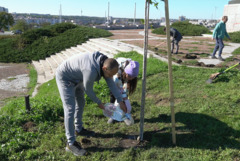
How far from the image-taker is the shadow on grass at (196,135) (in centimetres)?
308

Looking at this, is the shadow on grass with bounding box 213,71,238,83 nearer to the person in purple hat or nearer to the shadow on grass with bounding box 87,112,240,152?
the shadow on grass with bounding box 87,112,240,152

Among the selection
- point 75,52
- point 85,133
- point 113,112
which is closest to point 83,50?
point 75,52

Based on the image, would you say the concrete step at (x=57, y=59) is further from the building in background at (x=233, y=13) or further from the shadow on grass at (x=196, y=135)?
the building in background at (x=233, y=13)

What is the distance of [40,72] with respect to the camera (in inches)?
442

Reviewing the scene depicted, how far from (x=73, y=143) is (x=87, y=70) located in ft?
3.75

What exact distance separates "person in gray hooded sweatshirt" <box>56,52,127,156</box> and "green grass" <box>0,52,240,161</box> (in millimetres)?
479

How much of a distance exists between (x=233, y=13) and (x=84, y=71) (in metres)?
20.3

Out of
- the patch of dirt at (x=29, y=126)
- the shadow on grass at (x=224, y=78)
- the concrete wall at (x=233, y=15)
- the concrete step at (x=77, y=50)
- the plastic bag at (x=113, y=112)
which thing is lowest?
the patch of dirt at (x=29, y=126)

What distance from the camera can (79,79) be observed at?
2.83 m

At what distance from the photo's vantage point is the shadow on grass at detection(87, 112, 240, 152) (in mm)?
3078

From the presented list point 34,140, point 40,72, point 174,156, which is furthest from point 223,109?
point 40,72

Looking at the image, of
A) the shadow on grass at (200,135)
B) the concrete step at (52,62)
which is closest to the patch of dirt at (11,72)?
the concrete step at (52,62)

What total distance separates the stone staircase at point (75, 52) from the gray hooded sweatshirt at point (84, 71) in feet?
21.6

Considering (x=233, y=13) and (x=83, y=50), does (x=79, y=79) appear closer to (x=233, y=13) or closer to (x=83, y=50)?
(x=83, y=50)
